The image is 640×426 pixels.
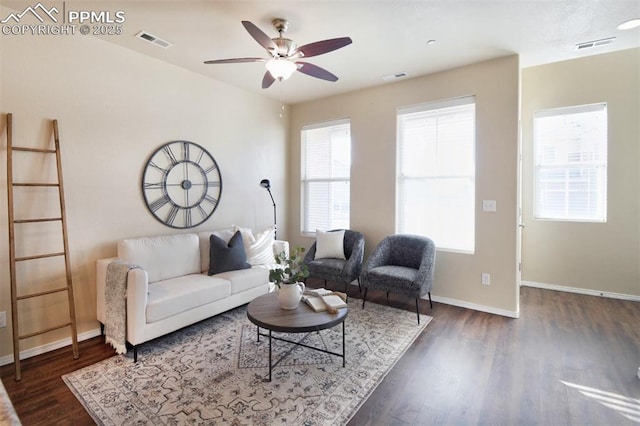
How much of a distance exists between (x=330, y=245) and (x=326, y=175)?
1265 millimetres

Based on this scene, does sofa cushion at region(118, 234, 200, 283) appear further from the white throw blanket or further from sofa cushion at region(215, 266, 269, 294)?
sofa cushion at region(215, 266, 269, 294)

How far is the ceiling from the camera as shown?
8.20ft

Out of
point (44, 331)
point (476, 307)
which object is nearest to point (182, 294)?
point (44, 331)

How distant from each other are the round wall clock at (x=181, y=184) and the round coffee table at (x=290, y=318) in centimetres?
173

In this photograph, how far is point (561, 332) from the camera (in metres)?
3.08

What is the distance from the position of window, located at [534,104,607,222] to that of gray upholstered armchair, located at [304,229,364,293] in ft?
8.81

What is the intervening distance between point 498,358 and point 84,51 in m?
4.61

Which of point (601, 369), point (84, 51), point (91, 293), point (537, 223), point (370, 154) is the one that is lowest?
point (601, 369)

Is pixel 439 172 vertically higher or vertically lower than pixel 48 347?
higher

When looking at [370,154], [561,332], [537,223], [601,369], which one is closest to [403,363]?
[601,369]

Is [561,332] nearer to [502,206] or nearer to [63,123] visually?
[502,206]

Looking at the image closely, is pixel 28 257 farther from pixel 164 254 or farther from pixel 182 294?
pixel 182 294

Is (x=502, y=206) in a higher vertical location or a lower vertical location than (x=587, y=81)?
lower

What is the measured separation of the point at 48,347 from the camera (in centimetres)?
275
